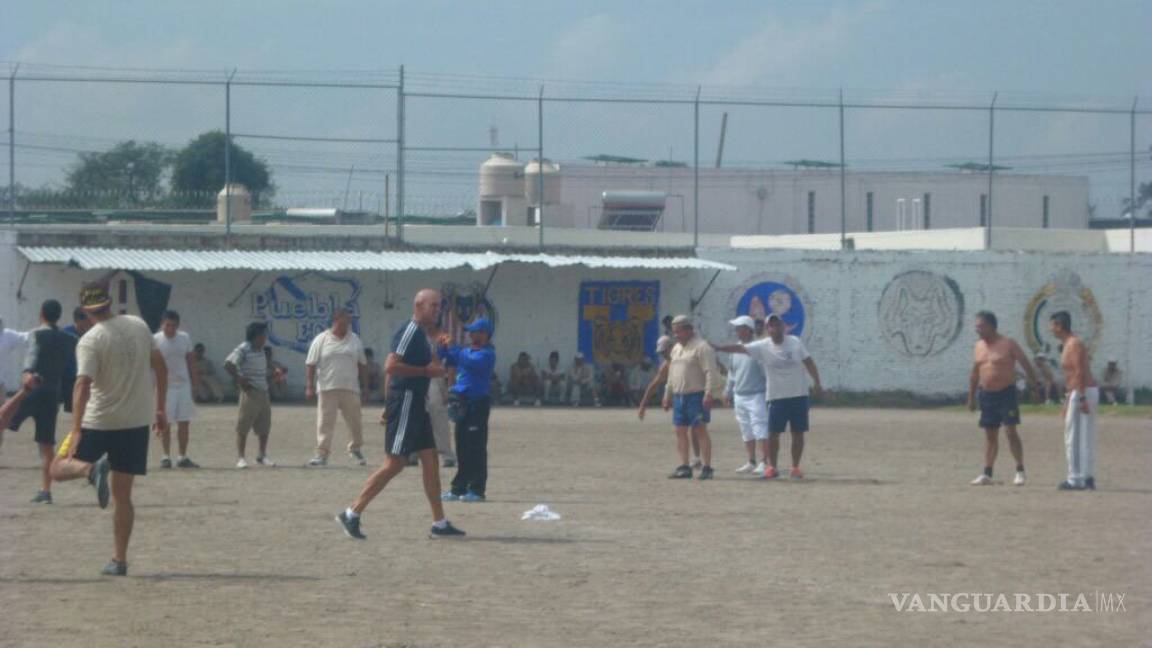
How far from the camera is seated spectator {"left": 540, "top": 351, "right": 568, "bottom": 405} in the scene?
96.3 ft

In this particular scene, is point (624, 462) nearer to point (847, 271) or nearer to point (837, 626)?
point (837, 626)

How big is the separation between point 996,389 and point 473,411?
18.3 ft

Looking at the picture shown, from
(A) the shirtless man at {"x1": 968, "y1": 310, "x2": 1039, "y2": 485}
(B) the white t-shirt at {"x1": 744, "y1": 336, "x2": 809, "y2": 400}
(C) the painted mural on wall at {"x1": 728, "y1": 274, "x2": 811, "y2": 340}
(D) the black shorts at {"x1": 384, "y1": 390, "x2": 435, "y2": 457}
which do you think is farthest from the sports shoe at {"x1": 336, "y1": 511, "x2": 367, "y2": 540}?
(C) the painted mural on wall at {"x1": 728, "y1": 274, "x2": 811, "y2": 340}

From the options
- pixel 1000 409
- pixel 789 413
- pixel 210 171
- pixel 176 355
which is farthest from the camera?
pixel 210 171

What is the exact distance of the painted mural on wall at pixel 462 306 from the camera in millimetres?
29000

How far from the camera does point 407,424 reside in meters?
10.7

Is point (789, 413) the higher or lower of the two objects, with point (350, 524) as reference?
higher

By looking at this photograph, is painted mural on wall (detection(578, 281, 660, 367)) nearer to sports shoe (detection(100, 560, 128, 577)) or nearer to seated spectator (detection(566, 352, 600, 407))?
seated spectator (detection(566, 352, 600, 407))

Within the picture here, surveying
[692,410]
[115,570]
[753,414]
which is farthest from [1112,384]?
[115,570]

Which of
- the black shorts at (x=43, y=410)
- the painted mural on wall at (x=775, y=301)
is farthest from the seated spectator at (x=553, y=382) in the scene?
the black shorts at (x=43, y=410)

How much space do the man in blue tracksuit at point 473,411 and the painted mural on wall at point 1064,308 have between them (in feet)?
66.9

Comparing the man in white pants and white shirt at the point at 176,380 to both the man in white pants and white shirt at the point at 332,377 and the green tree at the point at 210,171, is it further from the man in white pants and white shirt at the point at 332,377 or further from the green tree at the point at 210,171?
the green tree at the point at 210,171

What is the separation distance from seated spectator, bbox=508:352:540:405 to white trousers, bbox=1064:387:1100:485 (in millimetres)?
15380

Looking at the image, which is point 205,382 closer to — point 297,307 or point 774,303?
point 297,307
